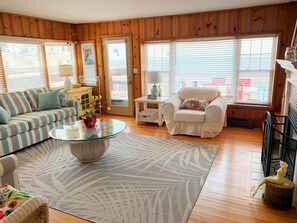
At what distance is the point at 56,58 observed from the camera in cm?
549

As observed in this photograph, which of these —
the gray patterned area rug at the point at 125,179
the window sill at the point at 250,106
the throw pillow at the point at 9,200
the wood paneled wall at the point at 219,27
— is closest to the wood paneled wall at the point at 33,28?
the wood paneled wall at the point at 219,27

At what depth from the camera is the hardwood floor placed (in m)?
2.09

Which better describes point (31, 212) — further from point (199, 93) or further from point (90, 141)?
point (199, 93)

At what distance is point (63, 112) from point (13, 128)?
105 centimetres

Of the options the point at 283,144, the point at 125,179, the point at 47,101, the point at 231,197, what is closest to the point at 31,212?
the point at 125,179

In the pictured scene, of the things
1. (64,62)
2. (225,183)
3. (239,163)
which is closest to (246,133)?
(239,163)

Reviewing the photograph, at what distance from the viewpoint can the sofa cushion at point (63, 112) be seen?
4269 mm

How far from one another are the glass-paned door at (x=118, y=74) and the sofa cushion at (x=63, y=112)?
1523mm

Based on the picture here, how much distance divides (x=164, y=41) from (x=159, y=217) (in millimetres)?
4034

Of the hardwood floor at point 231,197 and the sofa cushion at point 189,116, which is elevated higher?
the sofa cushion at point 189,116

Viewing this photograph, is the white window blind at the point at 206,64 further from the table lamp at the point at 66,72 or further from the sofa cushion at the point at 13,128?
the sofa cushion at the point at 13,128

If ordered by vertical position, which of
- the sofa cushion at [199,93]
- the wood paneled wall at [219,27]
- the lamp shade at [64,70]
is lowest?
the sofa cushion at [199,93]

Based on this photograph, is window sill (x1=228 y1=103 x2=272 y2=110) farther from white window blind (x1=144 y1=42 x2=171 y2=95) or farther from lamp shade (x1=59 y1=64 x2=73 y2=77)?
lamp shade (x1=59 y1=64 x2=73 y2=77)

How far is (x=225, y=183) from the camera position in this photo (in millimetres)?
2664
